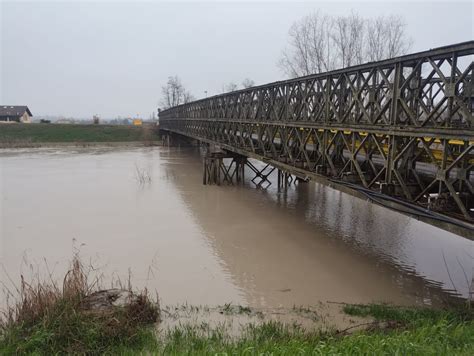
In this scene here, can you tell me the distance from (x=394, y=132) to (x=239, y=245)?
5850 millimetres

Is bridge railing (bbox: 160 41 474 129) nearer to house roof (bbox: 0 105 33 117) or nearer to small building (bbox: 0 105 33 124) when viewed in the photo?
small building (bbox: 0 105 33 124)

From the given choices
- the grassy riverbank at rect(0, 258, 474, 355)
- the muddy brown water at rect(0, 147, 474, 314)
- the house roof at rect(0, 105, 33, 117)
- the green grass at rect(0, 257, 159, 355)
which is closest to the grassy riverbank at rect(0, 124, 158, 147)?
the house roof at rect(0, 105, 33, 117)

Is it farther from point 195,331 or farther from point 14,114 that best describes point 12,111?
point 195,331

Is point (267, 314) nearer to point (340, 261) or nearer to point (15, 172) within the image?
point (340, 261)

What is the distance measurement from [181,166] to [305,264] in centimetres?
2325

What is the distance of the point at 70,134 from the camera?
57781 mm

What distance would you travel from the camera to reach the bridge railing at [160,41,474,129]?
6371 mm

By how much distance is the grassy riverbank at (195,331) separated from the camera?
4848 millimetres

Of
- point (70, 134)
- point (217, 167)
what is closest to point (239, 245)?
point (217, 167)

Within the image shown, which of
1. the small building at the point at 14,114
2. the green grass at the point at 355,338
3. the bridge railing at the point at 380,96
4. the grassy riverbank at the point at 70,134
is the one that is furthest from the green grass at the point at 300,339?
the small building at the point at 14,114

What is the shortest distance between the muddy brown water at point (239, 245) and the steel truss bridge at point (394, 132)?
2240mm

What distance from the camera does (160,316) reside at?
703 cm

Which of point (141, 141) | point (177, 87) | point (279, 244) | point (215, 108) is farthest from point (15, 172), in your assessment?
point (177, 87)

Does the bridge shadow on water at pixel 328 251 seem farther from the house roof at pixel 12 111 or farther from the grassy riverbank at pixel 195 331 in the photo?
the house roof at pixel 12 111
